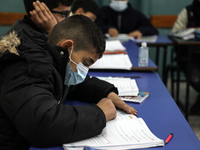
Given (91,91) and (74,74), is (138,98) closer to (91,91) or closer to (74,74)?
(91,91)

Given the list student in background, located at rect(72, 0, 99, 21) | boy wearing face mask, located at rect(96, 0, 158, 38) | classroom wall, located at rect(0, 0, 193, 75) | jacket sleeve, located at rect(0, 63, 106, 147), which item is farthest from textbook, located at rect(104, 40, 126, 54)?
classroom wall, located at rect(0, 0, 193, 75)

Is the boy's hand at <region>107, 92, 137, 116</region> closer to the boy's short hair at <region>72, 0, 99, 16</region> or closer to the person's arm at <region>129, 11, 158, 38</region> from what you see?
the boy's short hair at <region>72, 0, 99, 16</region>

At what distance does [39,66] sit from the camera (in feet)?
2.90

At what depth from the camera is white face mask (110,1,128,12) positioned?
11.6 ft

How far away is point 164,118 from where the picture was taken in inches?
42.5

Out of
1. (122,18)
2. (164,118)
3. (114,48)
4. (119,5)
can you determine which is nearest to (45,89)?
(164,118)

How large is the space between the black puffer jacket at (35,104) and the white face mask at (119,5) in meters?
2.69

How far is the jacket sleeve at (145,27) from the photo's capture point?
3323 millimetres

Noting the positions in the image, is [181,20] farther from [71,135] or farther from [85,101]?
[71,135]

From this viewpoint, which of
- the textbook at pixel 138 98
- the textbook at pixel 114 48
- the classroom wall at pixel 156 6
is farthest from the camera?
the classroom wall at pixel 156 6

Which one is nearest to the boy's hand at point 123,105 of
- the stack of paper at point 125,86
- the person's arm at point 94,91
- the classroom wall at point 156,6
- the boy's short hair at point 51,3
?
the person's arm at point 94,91

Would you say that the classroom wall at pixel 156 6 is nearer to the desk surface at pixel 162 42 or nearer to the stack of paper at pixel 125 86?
the desk surface at pixel 162 42

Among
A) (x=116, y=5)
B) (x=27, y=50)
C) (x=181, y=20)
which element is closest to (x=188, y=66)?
(x=181, y=20)

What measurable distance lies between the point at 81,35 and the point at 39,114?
41cm
